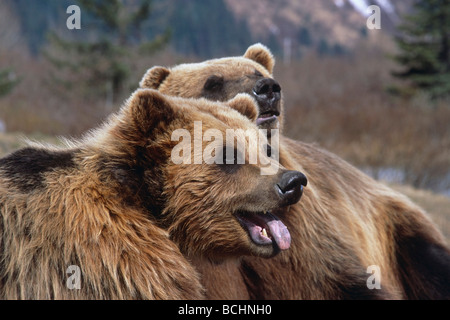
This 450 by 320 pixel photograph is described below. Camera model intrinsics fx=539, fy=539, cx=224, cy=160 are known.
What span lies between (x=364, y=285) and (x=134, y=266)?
1.79 meters

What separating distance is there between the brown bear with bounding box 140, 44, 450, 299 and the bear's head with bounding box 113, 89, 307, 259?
0.37 meters

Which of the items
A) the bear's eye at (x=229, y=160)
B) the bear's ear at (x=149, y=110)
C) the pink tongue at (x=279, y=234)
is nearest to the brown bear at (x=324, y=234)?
the pink tongue at (x=279, y=234)

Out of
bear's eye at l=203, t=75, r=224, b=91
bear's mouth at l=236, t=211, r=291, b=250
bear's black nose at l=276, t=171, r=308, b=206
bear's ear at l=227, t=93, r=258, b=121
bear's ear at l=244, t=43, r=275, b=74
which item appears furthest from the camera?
bear's ear at l=244, t=43, r=275, b=74

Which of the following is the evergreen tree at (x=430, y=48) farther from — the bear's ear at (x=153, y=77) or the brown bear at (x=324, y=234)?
the bear's ear at (x=153, y=77)

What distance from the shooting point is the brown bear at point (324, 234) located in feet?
11.5

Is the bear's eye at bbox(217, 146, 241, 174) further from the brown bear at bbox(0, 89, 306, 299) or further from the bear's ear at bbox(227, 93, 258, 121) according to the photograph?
the bear's ear at bbox(227, 93, 258, 121)

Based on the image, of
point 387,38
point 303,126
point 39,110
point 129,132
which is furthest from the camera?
point 387,38

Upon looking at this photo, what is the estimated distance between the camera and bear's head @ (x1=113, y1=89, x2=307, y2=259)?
2721 mm

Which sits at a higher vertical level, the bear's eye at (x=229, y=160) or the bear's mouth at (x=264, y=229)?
the bear's eye at (x=229, y=160)

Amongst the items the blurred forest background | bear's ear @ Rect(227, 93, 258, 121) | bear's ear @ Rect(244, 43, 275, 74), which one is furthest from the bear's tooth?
the blurred forest background

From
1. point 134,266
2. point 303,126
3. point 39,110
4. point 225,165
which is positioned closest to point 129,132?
point 225,165

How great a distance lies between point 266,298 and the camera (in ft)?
11.5

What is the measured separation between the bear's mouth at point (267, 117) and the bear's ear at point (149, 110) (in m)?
1.34
